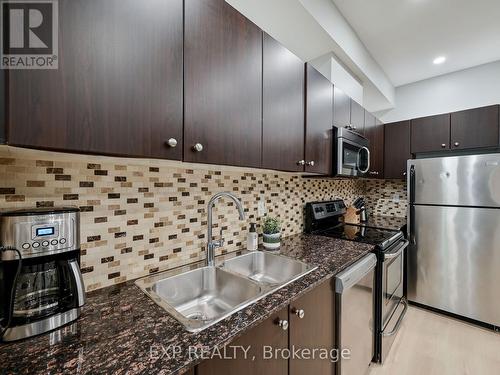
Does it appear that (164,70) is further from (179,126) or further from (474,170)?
(474,170)

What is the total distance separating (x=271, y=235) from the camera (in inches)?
58.9

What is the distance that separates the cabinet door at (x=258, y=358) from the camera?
629 millimetres

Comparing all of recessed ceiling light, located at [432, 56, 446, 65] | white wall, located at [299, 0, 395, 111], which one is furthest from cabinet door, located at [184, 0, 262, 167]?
recessed ceiling light, located at [432, 56, 446, 65]

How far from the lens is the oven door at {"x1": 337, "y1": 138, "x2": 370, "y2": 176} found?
1650 millimetres

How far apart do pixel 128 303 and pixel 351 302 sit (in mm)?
1114

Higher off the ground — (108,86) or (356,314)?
(108,86)

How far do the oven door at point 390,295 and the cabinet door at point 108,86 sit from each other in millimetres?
1667

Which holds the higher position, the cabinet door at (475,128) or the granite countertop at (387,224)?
the cabinet door at (475,128)

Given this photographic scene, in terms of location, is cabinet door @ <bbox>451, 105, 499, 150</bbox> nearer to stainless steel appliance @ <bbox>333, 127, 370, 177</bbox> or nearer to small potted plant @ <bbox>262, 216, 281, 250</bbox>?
stainless steel appliance @ <bbox>333, 127, 370, 177</bbox>

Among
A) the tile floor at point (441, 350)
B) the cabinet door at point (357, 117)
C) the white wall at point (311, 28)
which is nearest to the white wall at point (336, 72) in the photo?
the white wall at point (311, 28)

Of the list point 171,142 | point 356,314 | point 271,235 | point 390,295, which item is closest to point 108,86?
point 171,142

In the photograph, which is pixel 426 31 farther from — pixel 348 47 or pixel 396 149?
pixel 396 149

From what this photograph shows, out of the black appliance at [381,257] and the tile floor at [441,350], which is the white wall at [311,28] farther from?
the tile floor at [441,350]

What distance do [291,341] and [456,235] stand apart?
2280 mm
